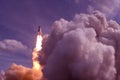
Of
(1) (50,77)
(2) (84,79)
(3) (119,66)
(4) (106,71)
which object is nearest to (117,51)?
(3) (119,66)

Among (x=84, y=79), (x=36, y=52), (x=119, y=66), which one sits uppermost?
(x=36, y=52)

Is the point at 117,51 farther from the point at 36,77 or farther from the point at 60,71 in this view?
the point at 36,77

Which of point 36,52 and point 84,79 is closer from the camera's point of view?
point 84,79

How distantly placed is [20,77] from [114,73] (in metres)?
24.2

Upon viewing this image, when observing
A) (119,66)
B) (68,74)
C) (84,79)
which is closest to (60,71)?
(68,74)

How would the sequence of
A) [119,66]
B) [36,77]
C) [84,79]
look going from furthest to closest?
[36,77]
[119,66]
[84,79]

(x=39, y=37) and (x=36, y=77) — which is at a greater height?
(x=39, y=37)

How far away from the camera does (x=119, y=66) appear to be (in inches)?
2554

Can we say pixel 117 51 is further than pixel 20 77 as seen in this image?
No

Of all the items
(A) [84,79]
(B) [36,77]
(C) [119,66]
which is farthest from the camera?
(B) [36,77]

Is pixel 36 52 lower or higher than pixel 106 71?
higher

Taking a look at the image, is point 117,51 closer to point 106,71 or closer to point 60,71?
point 106,71

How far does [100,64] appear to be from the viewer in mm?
60250

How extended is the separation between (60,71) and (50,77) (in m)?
2.64
